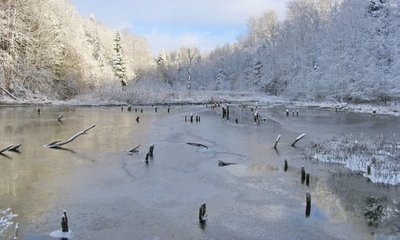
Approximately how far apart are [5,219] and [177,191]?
4920mm

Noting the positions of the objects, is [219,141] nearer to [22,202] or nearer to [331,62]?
[22,202]

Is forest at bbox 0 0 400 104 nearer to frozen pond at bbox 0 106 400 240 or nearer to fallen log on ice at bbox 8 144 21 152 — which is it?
frozen pond at bbox 0 106 400 240

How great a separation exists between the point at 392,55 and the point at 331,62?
11.4m

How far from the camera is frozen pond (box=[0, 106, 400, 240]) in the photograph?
1043cm

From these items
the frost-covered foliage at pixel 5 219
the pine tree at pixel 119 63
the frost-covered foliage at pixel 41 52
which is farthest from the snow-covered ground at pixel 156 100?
the frost-covered foliage at pixel 5 219

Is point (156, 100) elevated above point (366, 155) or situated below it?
above

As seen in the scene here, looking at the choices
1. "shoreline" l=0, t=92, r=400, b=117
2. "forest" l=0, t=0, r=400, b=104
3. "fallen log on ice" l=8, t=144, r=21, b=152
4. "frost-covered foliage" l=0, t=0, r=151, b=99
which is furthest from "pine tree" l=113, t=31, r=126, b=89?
"fallen log on ice" l=8, t=144, r=21, b=152

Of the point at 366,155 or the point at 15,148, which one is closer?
the point at 366,155

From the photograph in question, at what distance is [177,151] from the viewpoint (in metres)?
20.9

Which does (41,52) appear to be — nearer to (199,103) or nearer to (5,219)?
(199,103)

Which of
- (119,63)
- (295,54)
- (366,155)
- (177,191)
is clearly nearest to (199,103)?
(295,54)

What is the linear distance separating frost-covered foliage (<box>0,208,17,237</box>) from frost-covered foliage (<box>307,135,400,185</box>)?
1116 centimetres

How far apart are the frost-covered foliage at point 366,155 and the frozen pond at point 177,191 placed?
Answer: 2.20 feet

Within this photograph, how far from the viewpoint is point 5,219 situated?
10641 mm
